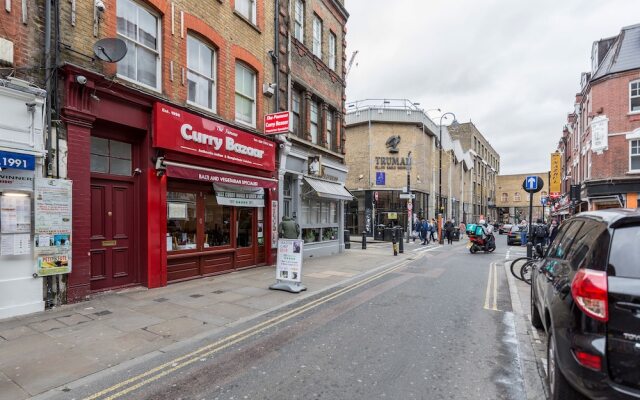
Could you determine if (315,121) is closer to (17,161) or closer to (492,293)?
(492,293)

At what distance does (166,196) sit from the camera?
8.90 m

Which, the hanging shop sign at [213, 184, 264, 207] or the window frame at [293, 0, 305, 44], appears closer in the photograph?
the hanging shop sign at [213, 184, 264, 207]

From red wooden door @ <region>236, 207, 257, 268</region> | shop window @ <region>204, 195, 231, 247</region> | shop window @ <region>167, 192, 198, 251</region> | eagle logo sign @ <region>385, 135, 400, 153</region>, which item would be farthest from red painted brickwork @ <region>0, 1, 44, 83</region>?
eagle logo sign @ <region>385, 135, 400, 153</region>

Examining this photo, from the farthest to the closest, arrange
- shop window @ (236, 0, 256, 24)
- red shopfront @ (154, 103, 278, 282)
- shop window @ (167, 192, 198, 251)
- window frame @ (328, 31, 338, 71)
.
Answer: window frame @ (328, 31, 338, 71), shop window @ (236, 0, 256, 24), shop window @ (167, 192, 198, 251), red shopfront @ (154, 103, 278, 282)

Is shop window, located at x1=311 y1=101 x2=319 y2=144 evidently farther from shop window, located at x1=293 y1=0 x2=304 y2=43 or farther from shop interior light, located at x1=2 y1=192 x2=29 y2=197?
shop interior light, located at x1=2 y1=192 x2=29 y2=197

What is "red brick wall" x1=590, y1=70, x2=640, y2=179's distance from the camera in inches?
808

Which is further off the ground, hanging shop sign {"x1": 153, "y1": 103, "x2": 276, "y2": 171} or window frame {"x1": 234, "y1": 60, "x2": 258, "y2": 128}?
window frame {"x1": 234, "y1": 60, "x2": 258, "y2": 128}

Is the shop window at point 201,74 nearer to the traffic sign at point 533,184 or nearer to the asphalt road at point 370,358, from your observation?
the asphalt road at point 370,358

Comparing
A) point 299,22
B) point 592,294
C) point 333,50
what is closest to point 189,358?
point 592,294

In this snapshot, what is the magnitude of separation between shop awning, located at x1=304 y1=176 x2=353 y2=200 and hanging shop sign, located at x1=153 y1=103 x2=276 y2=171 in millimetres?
2783

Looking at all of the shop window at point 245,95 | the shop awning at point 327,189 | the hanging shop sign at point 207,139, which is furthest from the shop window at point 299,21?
the shop awning at point 327,189

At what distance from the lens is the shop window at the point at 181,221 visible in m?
9.14

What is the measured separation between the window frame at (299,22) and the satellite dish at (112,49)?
8395 millimetres

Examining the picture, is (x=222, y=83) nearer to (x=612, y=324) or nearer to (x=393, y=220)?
(x=612, y=324)
